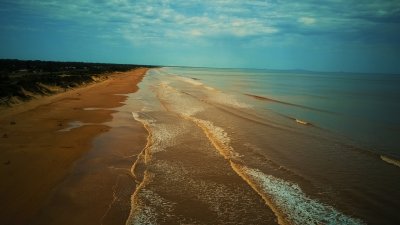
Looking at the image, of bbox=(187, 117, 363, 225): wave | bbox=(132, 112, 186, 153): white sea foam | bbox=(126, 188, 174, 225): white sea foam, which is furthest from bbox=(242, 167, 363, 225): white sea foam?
bbox=(132, 112, 186, 153): white sea foam

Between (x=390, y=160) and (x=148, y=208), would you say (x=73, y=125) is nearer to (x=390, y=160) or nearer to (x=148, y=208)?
(x=148, y=208)

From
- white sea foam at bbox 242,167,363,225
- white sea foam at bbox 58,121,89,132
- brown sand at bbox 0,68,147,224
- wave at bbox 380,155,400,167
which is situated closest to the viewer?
white sea foam at bbox 242,167,363,225

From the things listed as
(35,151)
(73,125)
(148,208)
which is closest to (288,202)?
(148,208)

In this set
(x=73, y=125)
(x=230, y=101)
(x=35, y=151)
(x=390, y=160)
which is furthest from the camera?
(x=230, y=101)

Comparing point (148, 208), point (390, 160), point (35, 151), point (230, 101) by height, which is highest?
point (35, 151)

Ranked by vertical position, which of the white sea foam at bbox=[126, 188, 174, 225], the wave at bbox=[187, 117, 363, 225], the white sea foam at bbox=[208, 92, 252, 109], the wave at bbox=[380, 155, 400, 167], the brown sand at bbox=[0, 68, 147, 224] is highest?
the brown sand at bbox=[0, 68, 147, 224]

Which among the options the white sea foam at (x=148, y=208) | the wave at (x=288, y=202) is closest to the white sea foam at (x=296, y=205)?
the wave at (x=288, y=202)

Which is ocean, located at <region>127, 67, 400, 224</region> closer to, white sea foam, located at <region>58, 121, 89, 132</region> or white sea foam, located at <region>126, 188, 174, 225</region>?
white sea foam, located at <region>126, 188, 174, 225</region>
